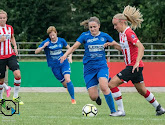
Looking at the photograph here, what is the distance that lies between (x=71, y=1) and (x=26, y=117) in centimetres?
2832

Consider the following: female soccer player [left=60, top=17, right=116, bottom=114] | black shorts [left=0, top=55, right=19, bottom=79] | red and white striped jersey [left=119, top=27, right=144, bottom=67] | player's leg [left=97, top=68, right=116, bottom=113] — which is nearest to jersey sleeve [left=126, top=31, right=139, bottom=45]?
red and white striped jersey [left=119, top=27, right=144, bottom=67]

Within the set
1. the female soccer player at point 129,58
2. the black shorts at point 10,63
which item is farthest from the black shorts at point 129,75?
the black shorts at point 10,63

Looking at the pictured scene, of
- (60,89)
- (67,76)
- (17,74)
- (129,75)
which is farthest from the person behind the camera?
(60,89)

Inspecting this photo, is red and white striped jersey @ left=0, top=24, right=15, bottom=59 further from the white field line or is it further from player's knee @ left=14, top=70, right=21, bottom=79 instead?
the white field line

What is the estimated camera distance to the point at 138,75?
868 centimetres

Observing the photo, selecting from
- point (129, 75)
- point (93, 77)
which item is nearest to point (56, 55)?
point (93, 77)

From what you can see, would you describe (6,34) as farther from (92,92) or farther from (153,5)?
(153,5)

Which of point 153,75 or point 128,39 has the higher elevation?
point 128,39

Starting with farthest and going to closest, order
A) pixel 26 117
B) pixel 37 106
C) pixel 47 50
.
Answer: pixel 47 50 → pixel 37 106 → pixel 26 117

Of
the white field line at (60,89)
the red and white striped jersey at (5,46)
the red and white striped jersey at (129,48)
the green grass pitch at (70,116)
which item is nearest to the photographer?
the green grass pitch at (70,116)

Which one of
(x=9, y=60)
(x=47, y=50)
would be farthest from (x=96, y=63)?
(x=47, y=50)

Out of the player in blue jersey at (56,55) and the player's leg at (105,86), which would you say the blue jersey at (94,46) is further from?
the player in blue jersey at (56,55)

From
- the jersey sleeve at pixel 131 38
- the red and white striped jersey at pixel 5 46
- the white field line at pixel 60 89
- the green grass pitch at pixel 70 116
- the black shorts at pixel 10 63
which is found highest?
the jersey sleeve at pixel 131 38

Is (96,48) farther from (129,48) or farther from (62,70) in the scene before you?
(62,70)
